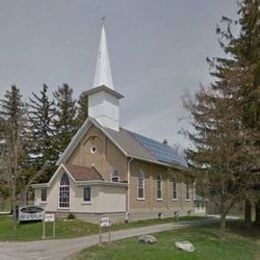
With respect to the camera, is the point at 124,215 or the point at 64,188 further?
the point at 124,215

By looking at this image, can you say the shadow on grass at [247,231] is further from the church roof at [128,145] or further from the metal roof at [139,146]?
the metal roof at [139,146]

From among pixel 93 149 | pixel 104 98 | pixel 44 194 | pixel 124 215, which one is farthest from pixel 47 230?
pixel 104 98

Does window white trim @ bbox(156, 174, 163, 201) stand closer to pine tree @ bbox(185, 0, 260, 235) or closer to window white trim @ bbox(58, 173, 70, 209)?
window white trim @ bbox(58, 173, 70, 209)

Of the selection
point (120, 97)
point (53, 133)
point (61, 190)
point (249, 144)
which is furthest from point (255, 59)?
point (53, 133)

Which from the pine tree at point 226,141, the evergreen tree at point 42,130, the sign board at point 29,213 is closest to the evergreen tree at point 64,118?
the evergreen tree at point 42,130

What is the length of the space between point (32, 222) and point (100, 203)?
462 centimetres

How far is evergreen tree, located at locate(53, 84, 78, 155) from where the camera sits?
1907 inches

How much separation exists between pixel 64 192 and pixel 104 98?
8.57 m

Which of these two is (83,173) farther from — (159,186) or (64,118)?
(64,118)

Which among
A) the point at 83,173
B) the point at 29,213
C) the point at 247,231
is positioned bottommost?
the point at 247,231

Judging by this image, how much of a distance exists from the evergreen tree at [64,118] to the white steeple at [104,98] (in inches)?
592

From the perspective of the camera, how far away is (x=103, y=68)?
115ft

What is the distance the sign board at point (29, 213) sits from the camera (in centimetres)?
2625

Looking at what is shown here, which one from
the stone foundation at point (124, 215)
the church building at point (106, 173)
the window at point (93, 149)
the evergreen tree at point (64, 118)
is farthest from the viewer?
the evergreen tree at point (64, 118)
